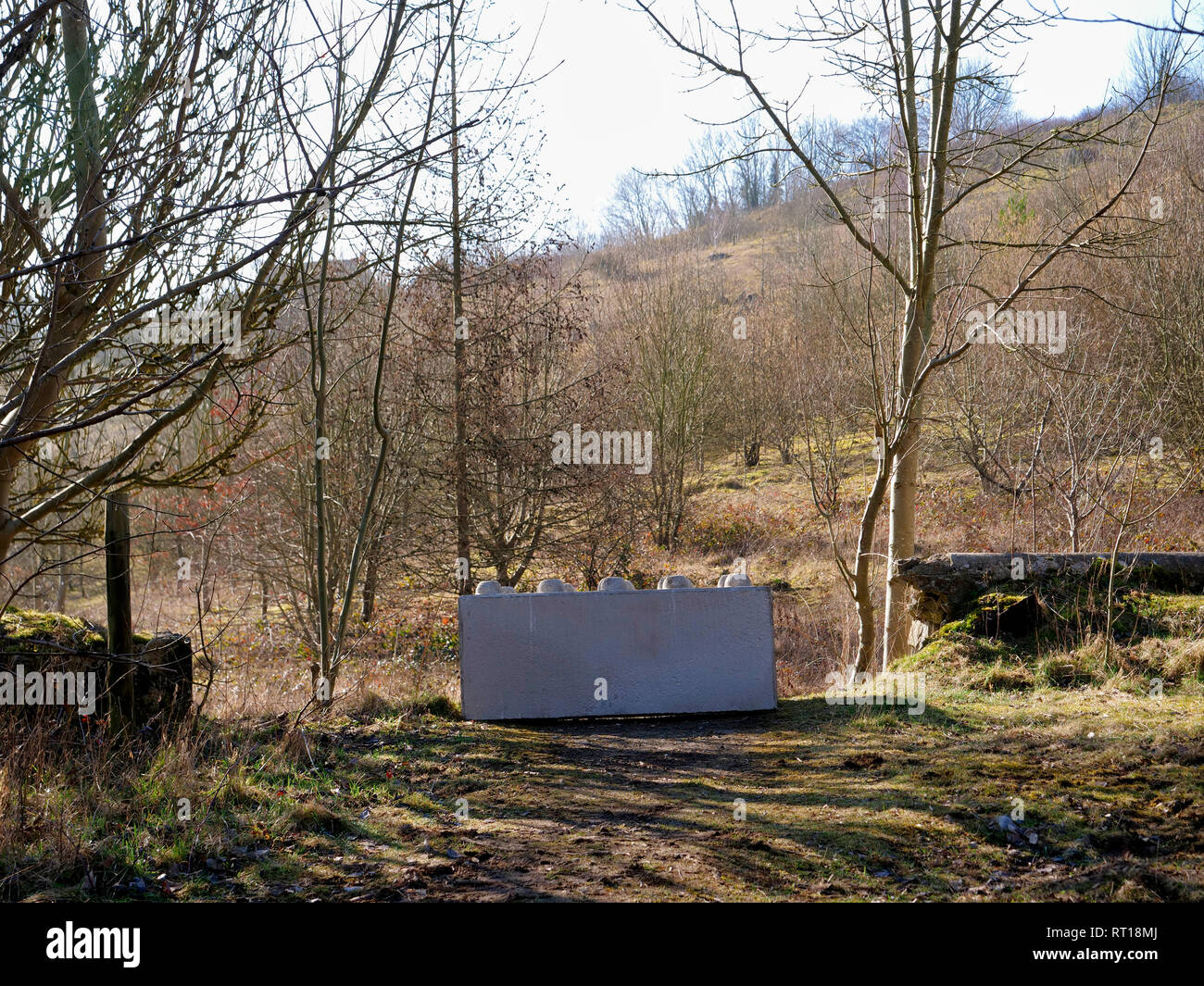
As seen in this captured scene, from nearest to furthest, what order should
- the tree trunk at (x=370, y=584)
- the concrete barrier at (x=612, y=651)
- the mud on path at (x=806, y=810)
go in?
the mud on path at (x=806, y=810) → the concrete barrier at (x=612, y=651) → the tree trunk at (x=370, y=584)

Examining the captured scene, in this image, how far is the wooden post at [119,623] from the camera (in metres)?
5.68

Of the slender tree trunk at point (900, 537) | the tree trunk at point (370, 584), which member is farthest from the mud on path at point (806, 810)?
the tree trunk at point (370, 584)

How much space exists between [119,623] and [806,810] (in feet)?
14.1

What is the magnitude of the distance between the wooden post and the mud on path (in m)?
1.33

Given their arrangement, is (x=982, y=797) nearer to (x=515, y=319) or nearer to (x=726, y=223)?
(x=515, y=319)

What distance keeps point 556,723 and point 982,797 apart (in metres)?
3.71

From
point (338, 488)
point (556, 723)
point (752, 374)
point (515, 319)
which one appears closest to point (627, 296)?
point (752, 374)

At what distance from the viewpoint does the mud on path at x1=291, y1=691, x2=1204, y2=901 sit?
3.78m

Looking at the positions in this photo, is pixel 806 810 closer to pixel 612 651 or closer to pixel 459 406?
pixel 612 651

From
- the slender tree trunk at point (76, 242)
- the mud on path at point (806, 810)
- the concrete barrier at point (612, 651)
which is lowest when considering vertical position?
the mud on path at point (806, 810)

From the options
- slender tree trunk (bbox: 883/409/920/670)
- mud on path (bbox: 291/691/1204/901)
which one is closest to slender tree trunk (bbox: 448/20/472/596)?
slender tree trunk (bbox: 883/409/920/670)

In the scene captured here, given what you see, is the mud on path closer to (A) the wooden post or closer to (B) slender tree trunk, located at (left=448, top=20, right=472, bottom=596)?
(A) the wooden post

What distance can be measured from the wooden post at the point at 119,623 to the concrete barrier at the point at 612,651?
245 cm

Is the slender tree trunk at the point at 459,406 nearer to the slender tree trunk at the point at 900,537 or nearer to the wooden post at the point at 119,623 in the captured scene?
the slender tree trunk at the point at 900,537
